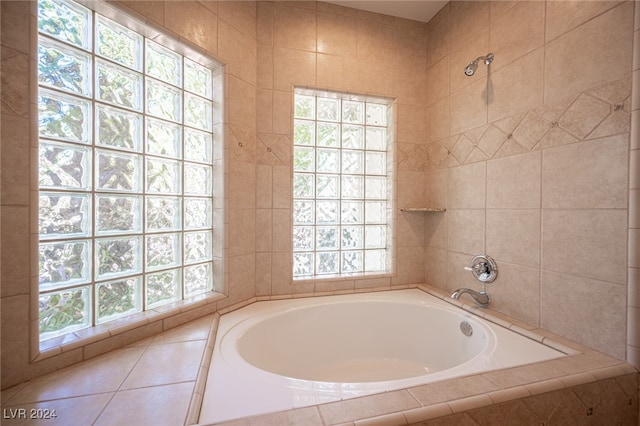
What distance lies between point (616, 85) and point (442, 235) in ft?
3.74

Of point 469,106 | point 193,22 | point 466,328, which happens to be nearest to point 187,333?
point 466,328

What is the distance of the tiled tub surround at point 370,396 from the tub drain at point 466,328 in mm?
414

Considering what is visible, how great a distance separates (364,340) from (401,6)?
93.7 inches

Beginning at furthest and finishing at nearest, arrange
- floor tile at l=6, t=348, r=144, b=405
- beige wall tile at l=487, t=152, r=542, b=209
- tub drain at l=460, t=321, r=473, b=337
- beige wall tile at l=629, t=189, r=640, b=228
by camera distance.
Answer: tub drain at l=460, t=321, r=473, b=337
beige wall tile at l=487, t=152, r=542, b=209
beige wall tile at l=629, t=189, r=640, b=228
floor tile at l=6, t=348, r=144, b=405

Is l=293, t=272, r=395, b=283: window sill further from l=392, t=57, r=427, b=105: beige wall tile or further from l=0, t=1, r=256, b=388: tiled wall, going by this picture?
l=392, t=57, r=427, b=105: beige wall tile

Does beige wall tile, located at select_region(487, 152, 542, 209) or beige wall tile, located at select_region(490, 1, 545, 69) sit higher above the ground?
beige wall tile, located at select_region(490, 1, 545, 69)

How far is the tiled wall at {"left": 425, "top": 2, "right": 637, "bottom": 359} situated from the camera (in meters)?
1.03

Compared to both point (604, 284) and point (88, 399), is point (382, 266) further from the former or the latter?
point (88, 399)

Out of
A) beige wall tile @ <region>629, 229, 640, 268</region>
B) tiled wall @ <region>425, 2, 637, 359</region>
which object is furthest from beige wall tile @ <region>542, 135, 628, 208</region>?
beige wall tile @ <region>629, 229, 640, 268</region>

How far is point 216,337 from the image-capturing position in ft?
4.06

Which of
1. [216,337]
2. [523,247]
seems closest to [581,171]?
[523,247]

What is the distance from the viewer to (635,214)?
3.13 feet

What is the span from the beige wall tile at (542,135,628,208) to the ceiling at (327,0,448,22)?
1.37 metres

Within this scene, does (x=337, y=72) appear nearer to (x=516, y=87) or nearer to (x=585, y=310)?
(x=516, y=87)
